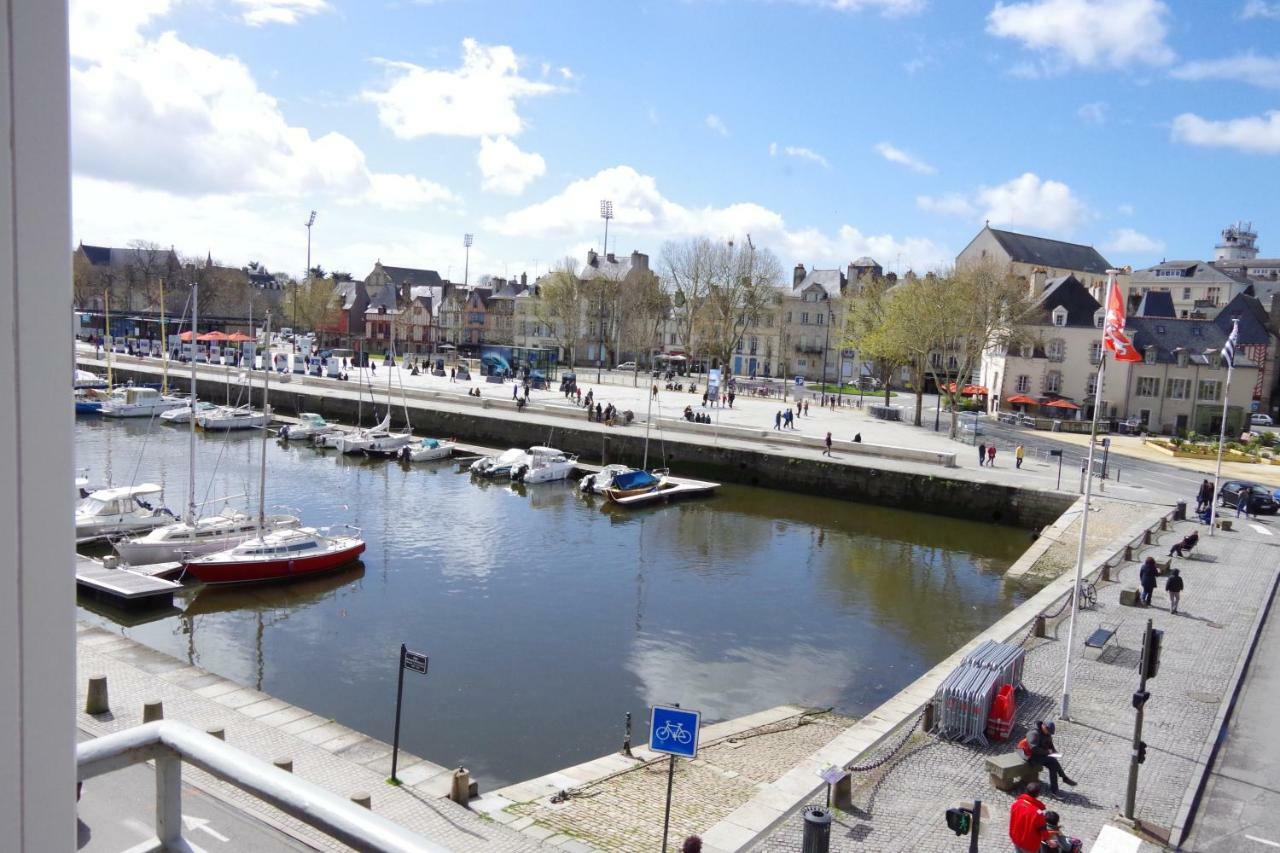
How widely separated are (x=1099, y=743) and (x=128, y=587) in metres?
21.9

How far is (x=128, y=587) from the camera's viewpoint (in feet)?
79.4

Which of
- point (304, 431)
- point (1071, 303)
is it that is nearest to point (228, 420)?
point (304, 431)

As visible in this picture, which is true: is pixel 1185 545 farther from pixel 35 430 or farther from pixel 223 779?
pixel 35 430

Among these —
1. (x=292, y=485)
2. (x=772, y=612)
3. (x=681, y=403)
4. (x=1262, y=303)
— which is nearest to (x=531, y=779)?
(x=772, y=612)

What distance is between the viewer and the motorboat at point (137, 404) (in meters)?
57.7

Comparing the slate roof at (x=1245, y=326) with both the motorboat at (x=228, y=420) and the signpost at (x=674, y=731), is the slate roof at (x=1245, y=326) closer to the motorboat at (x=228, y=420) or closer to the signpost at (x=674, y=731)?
the motorboat at (x=228, y=420)

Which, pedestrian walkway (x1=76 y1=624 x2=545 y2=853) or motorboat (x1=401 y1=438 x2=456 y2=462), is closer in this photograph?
pedestrian walkway (x1=76 y1=624 x2=545 y2=853)

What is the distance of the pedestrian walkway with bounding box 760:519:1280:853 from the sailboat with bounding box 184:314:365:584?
60.5ft

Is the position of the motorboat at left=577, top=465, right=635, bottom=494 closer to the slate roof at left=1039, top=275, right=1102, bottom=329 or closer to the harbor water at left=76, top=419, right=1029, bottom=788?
the harbor water at left=76, top=419, right=1029, bottom=788

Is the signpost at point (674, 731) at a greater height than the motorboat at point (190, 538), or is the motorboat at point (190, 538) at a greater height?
the signpost at point (674, 731)

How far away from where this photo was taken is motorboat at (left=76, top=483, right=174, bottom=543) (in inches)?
1148

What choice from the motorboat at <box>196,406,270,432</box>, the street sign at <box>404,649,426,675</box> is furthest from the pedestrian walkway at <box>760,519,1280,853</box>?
the motorboat at <box>196,406,270,432</box>

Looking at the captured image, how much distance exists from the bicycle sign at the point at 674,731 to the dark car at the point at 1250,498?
111 feet

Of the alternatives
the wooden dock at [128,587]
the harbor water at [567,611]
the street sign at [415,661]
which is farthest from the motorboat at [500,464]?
the street sign at [415,661]
